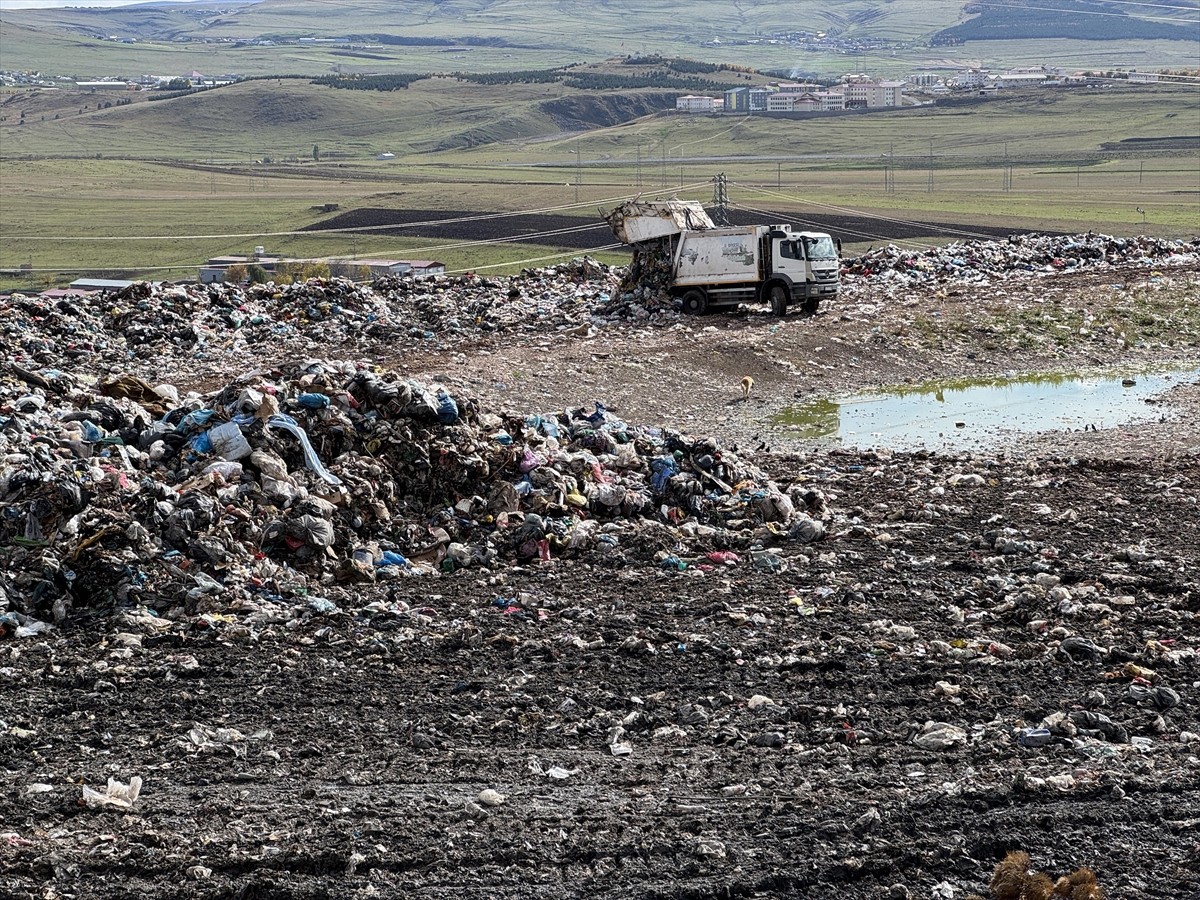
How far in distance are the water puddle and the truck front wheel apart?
148 inches

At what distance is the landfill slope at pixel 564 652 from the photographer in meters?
5.84

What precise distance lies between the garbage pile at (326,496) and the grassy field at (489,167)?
27.4 meters

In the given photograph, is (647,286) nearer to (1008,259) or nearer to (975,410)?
(975,410)

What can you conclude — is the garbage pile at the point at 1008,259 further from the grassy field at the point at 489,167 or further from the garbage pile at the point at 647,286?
the grassy field at the point at 489,167

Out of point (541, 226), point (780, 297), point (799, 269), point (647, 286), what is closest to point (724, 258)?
point (780, 297)

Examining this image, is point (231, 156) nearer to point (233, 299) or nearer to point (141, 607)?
point (233, 299)

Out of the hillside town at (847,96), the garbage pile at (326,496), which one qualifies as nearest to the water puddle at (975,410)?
the garbage pile at (326,496)

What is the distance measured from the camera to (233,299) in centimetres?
2297

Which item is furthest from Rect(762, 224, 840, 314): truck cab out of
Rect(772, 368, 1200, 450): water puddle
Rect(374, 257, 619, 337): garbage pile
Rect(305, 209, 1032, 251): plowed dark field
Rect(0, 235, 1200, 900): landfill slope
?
Rect(305, 209, 1032, 251): plowed dark field

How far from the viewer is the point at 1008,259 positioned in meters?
27.7

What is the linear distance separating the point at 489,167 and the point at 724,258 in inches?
2790

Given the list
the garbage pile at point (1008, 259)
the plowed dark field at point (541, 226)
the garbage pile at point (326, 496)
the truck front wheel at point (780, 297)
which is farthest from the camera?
the plowed dark field at point (541, 226)

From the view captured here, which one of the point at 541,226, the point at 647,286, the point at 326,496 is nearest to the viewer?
the point at 326,496

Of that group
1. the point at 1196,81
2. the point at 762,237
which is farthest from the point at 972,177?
the point at 1196,81
